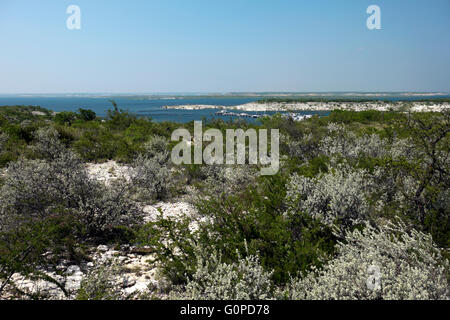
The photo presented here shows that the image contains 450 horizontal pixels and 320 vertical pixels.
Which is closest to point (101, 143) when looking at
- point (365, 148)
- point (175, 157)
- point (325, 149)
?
point (175, 157)

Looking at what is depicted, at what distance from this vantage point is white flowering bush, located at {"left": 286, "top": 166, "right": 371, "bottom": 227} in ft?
14.4

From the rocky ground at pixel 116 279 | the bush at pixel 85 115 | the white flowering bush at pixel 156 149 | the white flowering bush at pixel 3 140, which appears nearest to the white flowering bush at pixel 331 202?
the rocky ground at pixel 116 279

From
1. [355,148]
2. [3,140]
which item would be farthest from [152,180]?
[3,140]

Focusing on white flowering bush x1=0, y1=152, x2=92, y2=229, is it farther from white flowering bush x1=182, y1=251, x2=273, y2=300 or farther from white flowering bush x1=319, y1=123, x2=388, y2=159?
white flowering bush x1=319, y1=123, x2=388, y2=159

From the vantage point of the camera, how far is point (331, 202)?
4438mm

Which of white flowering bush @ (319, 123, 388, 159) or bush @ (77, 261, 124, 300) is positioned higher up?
white flowering bush @ (319, 123, 388, 159)

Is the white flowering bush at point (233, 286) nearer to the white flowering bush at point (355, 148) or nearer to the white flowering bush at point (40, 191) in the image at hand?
the white flowering bush at point (40, 191)

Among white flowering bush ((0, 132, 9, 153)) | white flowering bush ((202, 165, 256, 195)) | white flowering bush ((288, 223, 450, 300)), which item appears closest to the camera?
white flowering bush ((288, 223, 450, 300))

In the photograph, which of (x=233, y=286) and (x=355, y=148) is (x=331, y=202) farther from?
(x=355, y=148)

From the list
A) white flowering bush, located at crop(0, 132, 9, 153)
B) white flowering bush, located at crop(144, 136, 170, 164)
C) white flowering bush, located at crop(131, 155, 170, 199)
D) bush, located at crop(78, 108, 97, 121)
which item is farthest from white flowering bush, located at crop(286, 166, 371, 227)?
bush, located at crop(78, 108, 97, 121)

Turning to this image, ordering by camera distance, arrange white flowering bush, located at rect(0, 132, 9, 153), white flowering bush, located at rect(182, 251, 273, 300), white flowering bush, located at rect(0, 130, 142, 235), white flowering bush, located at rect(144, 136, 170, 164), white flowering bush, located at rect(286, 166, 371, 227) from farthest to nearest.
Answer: white flowering bush, located at rect(0, 132, 9, 153), white flowering bush, located at rect(144, 136, 170, 164), white flowering bush, located at rect(0, 130, 142, 235), white flowering bush, located at rect(286, 166, 371, 227), white flowering bush, located at rect(182, 251, 273, 300)

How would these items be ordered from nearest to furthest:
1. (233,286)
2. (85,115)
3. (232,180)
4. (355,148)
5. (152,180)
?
1. (233,286)
2. (152,180)
3. (232,180)
4. (355,148)
5. (85,115)
